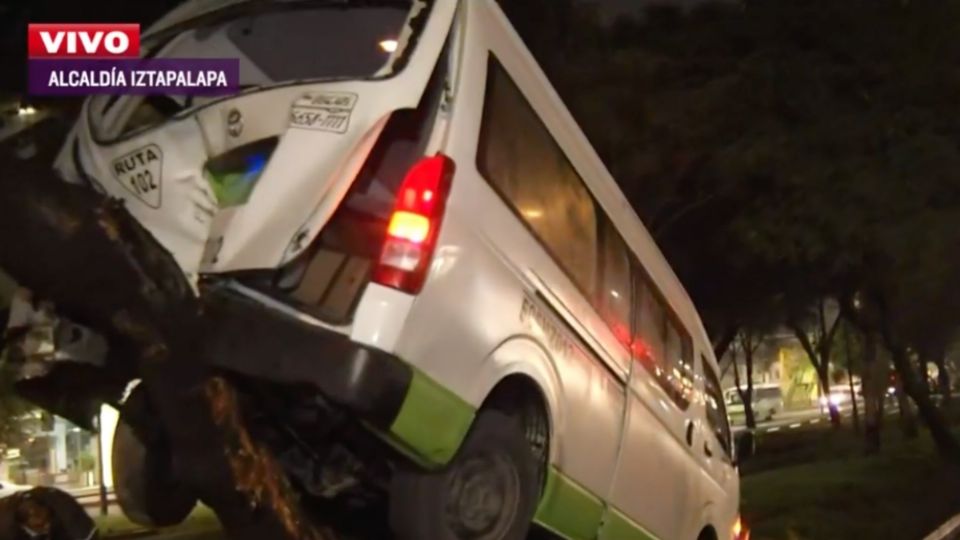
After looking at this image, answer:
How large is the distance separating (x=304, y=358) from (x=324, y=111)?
854mm

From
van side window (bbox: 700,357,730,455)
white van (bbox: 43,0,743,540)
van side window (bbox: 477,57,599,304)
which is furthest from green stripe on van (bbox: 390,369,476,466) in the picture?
van side window (bbox: 700,357,730,455)

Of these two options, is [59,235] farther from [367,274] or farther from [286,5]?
[286,5]

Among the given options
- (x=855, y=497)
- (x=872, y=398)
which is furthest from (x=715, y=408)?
(x=872, y=398)

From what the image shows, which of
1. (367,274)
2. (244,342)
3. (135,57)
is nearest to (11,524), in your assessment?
(244,342)

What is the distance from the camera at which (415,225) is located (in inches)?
193

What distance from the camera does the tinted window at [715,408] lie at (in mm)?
9016

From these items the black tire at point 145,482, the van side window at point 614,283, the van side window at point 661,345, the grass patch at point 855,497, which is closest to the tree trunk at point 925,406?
the grass patch at point 855,497

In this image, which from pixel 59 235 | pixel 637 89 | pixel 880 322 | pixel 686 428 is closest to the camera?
pixel 59 235

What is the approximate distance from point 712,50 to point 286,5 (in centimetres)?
1242

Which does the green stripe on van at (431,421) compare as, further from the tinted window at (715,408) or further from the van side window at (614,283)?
the tinted window at (715,408)

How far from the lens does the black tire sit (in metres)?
5.80

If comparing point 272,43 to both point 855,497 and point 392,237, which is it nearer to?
point 392,237

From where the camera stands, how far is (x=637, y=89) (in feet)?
53.5

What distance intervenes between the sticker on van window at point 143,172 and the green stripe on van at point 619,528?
107 inches
